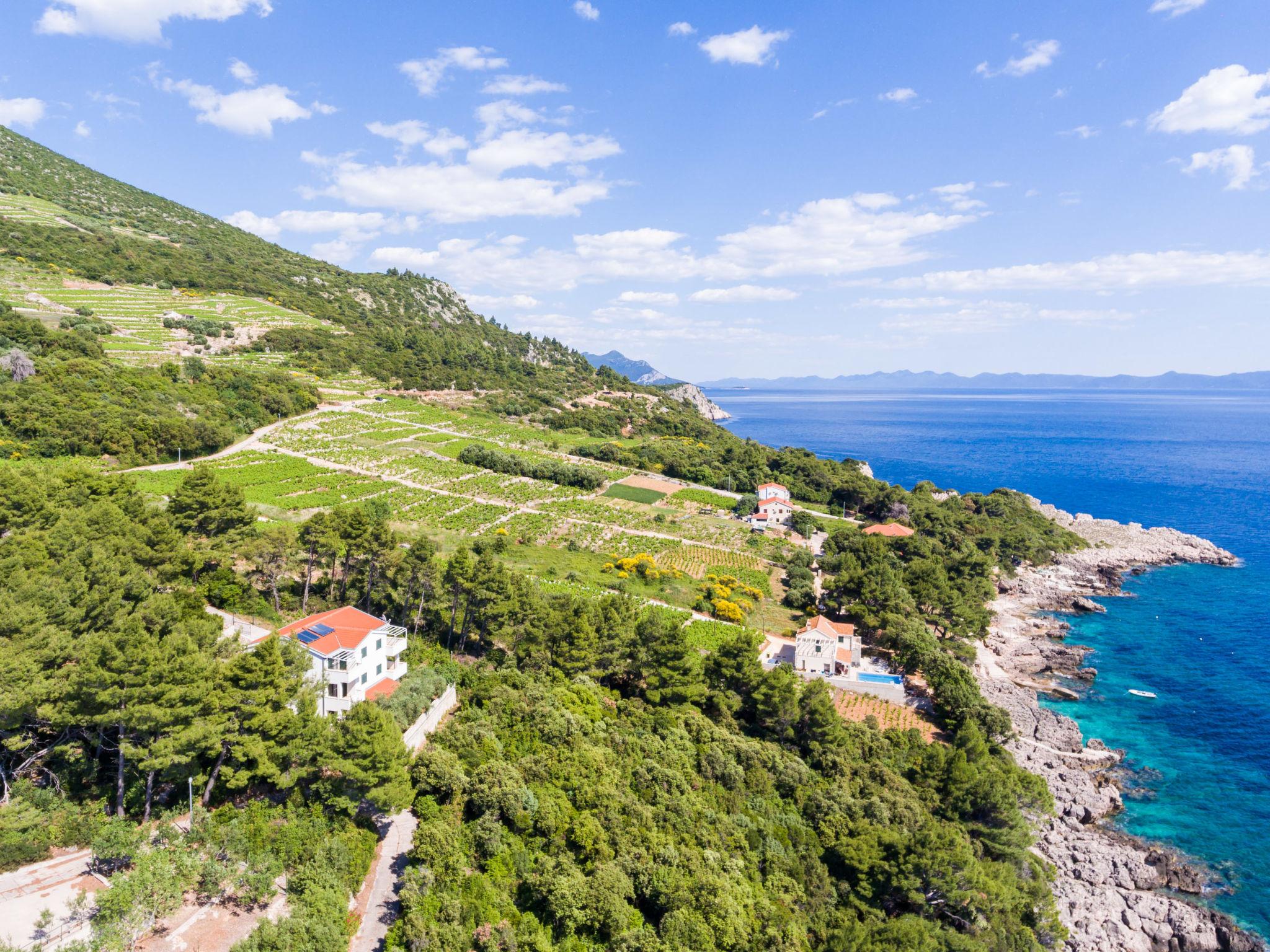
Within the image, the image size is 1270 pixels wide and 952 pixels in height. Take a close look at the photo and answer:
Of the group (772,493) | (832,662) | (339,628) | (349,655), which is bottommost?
(832,662)

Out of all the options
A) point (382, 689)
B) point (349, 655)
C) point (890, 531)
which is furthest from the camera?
point (890, 531)

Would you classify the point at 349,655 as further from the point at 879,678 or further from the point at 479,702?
the point at 879,678

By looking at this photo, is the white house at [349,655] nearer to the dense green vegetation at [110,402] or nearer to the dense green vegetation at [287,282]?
the dense green vegetation at [110,402]

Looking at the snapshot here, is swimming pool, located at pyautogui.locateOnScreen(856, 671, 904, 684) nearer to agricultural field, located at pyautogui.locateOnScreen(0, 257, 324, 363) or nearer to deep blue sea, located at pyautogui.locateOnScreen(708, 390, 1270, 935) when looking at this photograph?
deep blue sea, located at pyautogui.locateOnScreen(708, 390, 1270, 935)

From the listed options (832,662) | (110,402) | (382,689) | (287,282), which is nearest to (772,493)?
(832,662)

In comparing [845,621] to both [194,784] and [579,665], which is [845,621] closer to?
[579,665]
